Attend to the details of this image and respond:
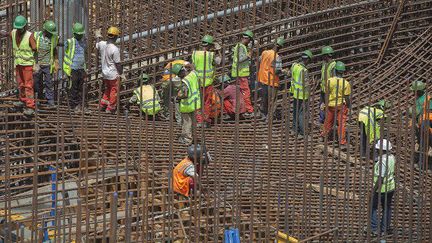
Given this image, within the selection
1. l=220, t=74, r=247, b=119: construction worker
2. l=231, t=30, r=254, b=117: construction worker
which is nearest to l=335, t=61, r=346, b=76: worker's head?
l=231, t=30, r=254, b=117: construction worker

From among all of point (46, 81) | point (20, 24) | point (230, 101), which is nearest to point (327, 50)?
point (230, 101)

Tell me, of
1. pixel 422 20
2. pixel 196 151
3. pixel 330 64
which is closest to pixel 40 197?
pixel 196 151

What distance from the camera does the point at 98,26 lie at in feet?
69.3

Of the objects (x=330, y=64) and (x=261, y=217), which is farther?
(x=330, y=64)

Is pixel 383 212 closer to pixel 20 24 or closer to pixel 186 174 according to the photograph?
pixel 186 174

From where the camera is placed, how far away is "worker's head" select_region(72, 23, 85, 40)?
19.6m

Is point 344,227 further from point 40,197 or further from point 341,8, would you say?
point 341,8

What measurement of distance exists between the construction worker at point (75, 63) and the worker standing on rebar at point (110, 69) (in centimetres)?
33

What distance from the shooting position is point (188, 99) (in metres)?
18.9

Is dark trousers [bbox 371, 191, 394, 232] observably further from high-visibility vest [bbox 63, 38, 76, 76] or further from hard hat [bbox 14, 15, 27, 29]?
hard hat [bbox 14, 15, 27, 29]

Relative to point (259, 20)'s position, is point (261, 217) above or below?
below

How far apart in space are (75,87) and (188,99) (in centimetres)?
206

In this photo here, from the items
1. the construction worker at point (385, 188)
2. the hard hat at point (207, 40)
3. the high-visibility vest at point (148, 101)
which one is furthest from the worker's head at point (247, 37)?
the construction worker at point (385, 188)

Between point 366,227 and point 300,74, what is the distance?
407cm
